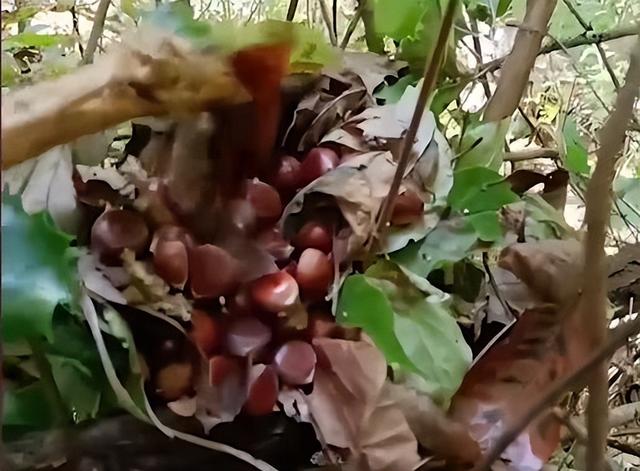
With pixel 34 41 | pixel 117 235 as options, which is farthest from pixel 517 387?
pixel 34 41

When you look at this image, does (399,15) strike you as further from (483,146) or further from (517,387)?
(517,387)

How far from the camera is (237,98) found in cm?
26

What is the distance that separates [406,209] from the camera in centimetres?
32

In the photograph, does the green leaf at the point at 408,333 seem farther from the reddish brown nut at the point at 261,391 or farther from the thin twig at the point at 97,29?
the thin twig at the point at 97,29

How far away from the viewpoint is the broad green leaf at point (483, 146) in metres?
0.36

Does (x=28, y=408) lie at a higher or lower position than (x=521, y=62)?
lower

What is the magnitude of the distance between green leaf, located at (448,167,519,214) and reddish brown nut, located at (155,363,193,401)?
0.13m

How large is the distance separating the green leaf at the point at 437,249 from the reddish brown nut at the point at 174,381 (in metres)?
0.09

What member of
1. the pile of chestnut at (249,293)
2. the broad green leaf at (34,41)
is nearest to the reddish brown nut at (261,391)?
the pile of chestnut at (249,293)

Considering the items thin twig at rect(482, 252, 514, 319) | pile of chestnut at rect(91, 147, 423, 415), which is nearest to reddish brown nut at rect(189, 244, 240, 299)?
pile of chestnut at rect(91, 147, 423, 415)

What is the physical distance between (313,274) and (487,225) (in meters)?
0.08

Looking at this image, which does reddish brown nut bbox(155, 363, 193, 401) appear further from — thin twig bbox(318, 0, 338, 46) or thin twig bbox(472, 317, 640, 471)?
thin twig bbox(318, 0, 338, 46)

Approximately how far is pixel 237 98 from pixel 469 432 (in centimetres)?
13

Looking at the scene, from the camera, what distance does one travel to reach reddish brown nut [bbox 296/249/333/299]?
0.94ft
